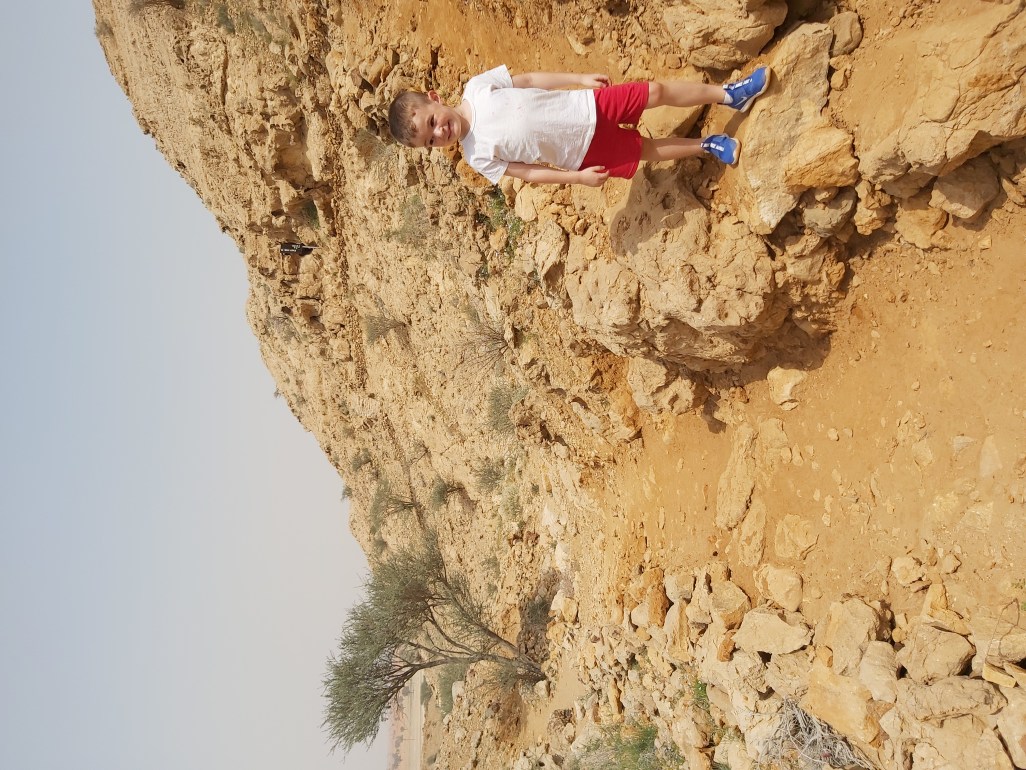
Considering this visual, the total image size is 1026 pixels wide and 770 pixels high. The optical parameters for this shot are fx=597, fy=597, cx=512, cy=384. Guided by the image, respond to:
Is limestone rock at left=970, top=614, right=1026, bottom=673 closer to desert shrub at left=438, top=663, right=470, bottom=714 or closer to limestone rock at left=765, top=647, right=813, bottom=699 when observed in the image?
limestone rock at left=765, top=647, right=813, bottom=699

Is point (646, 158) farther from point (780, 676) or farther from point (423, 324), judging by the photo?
point (423, 324)

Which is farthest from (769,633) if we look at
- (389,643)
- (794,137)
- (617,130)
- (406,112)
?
(389,643)

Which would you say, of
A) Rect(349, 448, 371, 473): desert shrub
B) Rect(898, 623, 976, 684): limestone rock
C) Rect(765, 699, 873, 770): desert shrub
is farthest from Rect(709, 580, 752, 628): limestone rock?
Rect(349, 448, 371, 473): desert shrub

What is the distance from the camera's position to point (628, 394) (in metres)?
5.81

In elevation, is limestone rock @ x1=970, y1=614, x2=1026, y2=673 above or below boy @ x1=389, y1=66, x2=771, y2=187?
below

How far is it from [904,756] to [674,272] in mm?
2853

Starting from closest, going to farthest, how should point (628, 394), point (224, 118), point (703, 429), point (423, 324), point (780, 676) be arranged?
point (780, 676) → point (703, 429) → point (628, 394) → point (423, 324) → point (224, 118)

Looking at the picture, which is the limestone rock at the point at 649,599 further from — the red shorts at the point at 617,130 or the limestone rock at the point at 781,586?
the red shorts at the point at 617,130

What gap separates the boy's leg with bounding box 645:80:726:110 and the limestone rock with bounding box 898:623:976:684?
118 inches

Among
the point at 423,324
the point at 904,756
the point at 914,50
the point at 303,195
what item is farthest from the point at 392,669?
the point at 914,50

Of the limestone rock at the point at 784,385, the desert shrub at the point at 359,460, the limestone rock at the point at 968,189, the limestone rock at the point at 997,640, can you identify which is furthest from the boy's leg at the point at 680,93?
the desert shrub at the point at 359,460

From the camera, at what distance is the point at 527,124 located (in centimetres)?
332

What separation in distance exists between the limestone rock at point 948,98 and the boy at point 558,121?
680 mm

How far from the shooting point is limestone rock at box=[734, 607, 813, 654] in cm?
379
